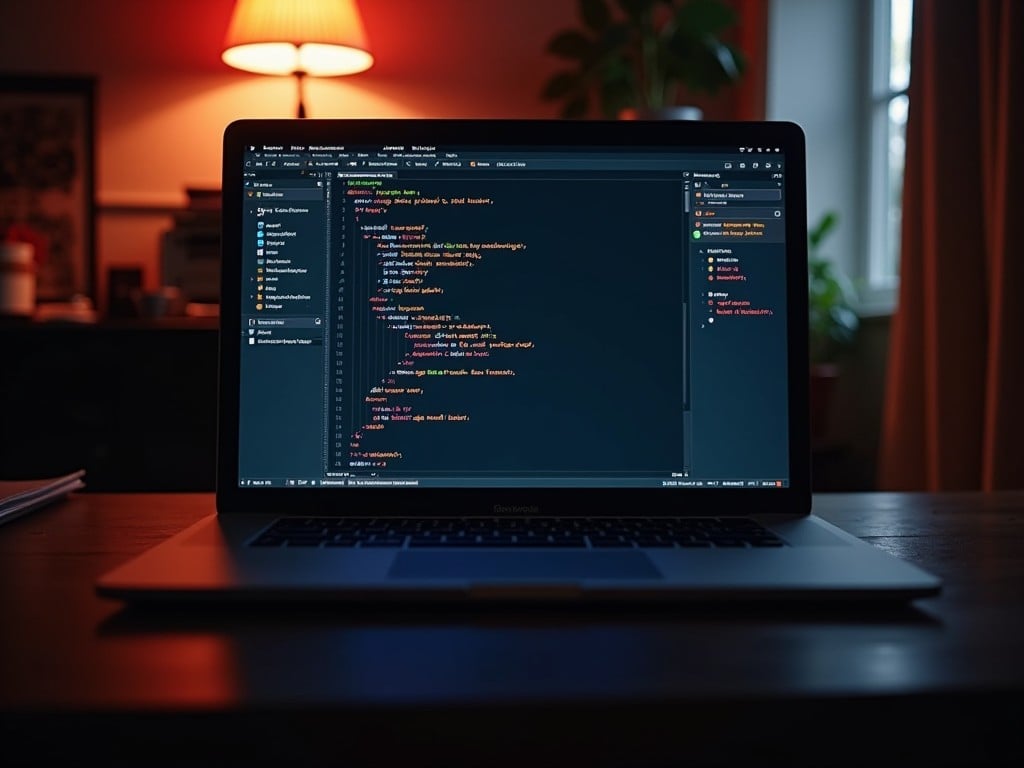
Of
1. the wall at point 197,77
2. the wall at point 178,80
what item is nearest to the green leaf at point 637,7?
the wall at point 197,77

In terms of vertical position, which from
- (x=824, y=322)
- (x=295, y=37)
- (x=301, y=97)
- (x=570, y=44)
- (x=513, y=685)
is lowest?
(x=513, y=685)

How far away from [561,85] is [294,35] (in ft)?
2.55

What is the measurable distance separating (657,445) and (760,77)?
7.71ft

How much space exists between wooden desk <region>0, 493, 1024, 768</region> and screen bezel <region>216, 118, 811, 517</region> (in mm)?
212

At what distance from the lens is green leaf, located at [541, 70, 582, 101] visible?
2.55m

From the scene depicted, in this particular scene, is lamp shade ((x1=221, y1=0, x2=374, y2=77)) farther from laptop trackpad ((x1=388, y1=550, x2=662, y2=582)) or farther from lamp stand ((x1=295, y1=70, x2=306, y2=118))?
laptop trackpad ((x1=388, y1=550, x2=662, y2=582))

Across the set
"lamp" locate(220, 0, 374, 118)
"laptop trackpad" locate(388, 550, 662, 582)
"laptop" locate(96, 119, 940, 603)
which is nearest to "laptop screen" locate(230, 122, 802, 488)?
"laptop" locate(96, 119, 940, 603)

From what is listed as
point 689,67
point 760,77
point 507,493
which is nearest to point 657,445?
point 507,493

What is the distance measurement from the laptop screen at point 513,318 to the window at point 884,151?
2126 mm

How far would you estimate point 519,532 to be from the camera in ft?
2.13

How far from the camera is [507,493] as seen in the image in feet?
2.37

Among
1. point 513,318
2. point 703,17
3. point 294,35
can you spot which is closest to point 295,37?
point 294,35

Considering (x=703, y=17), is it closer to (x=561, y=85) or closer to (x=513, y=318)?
(x=561, y=85)

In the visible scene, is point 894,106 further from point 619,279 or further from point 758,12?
point 619,279
